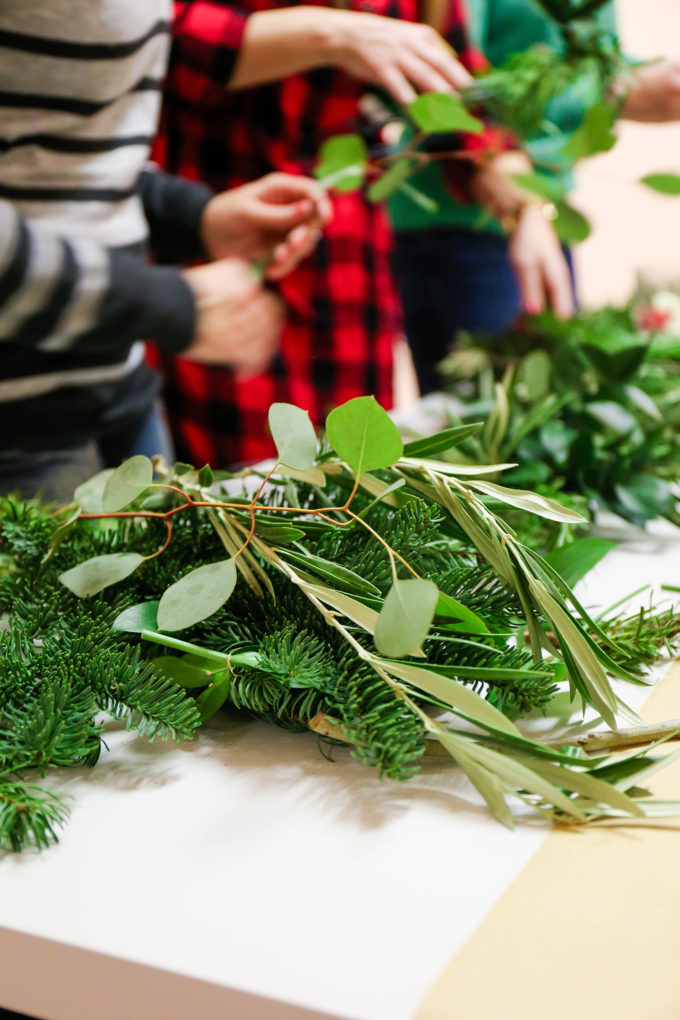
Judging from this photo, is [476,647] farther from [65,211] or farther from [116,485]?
[65,211]

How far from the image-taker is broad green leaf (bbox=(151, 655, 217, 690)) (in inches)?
14.6

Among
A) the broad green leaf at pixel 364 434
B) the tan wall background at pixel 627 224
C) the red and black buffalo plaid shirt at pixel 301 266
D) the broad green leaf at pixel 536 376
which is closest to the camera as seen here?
the broad green leaf at pixel 364 434

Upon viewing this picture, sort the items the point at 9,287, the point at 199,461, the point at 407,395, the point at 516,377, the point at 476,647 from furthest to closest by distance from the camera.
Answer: the point at 407,395 < the point at 199,461 < the point at 516,377 < the point at 9,287 < the point at 476,647

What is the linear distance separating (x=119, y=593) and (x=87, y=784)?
10cm

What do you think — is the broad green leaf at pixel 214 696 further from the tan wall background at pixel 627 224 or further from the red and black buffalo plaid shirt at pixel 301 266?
the tan wall background at pixel 627 224

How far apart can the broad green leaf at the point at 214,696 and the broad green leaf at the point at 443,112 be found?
20.9 inches

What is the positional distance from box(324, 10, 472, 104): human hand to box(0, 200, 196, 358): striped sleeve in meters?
0.29

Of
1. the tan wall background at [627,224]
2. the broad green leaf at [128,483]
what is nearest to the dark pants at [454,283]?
the broad green leaf at [128,483]

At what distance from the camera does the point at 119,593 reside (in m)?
0.42

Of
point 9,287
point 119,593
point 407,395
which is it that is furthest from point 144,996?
point 407,395

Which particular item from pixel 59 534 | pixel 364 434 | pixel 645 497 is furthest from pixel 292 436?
pixel 645 497

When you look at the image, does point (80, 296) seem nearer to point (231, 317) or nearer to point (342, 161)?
point (231, 317)

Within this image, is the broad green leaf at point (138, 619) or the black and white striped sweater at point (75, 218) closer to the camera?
the broad green leaf at point (138, 619)

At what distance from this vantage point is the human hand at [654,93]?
33.2 inches
